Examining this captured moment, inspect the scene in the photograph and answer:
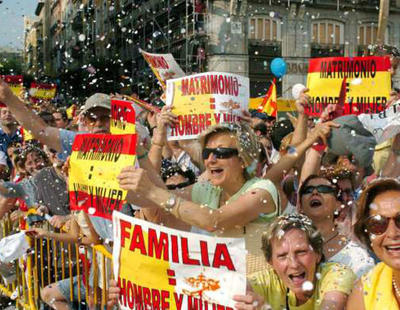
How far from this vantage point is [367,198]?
2.49 m

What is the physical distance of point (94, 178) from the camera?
128 inches

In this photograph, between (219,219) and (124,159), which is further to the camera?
(124,159)

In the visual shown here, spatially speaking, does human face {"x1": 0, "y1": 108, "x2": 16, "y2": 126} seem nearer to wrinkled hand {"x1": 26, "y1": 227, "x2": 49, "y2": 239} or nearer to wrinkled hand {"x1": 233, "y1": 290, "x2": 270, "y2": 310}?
wrinkled hand {"x1": 26, "y1": 227, "x2": 49, "y2": 239}

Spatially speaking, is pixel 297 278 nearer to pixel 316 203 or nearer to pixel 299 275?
pixel 299 275

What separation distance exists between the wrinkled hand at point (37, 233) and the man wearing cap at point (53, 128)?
73 centimetres

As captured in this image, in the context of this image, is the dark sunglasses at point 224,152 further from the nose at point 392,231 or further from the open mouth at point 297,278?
the nose at point 392,231

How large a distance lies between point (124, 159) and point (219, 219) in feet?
1.88

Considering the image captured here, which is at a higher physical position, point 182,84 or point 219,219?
point 182,84

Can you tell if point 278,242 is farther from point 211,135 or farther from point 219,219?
point 211,135

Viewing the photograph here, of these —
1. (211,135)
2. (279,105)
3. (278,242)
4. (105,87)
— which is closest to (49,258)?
(211,135)

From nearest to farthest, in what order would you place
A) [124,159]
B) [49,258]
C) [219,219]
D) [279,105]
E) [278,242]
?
[278,242], [219,219], [124,159], [49,258], [279,105]

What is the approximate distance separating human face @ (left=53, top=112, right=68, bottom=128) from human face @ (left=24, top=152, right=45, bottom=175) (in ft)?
6.69

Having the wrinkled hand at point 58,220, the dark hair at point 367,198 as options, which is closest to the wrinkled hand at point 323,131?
the dark hair at point 367,198

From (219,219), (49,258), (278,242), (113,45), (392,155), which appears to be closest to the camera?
(278,242)
